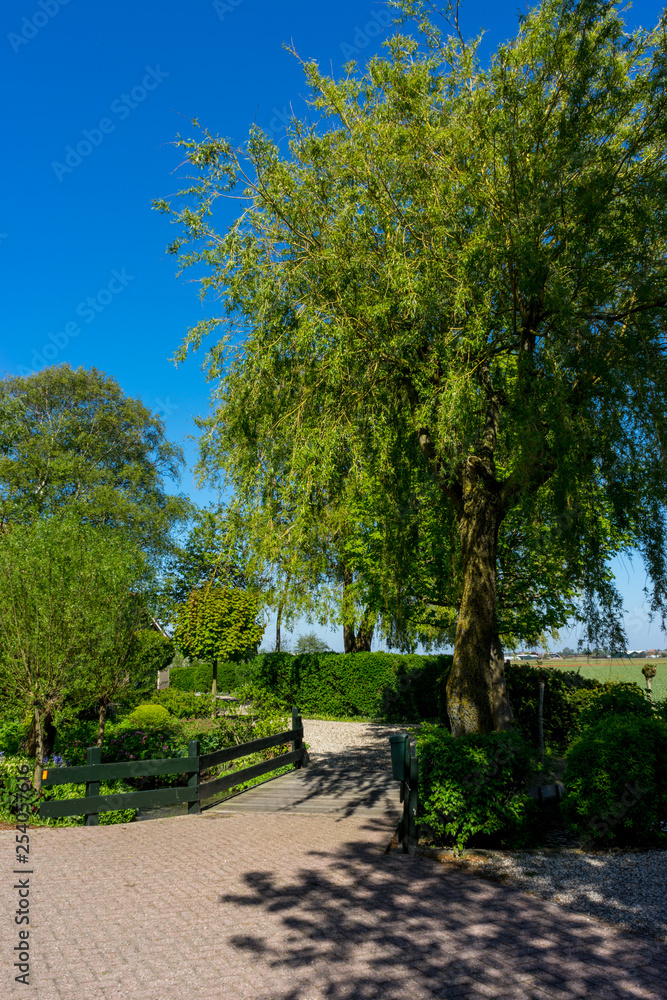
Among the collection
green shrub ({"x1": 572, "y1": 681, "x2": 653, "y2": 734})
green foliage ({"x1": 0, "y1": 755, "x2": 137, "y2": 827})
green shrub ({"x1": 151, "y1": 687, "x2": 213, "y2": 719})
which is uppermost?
green shrub ({"x1": 572, "y1": 681, "x2": 653, "y2": 734})

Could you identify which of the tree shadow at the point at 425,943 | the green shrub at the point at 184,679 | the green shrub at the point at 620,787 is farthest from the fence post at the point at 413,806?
the green shrub at the point at 184,679

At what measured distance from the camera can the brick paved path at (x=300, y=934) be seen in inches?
167

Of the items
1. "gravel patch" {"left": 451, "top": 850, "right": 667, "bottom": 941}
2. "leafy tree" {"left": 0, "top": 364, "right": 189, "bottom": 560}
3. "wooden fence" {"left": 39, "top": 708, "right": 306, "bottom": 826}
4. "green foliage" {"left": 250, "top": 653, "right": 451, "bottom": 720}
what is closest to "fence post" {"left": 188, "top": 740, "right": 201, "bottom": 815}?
"wooden fence" {"left": 39, "top": 708, "right": 306, "bottom": 826}

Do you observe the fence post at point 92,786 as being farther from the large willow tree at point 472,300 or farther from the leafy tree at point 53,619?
the large willow tree at point 472,300

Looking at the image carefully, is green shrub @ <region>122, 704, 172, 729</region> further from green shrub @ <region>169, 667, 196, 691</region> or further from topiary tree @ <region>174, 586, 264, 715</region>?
green shrub @ <region>169, 667, 196, 691</region>

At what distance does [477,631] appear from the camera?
9.30 metres

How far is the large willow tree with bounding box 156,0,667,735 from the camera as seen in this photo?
7.27 meters

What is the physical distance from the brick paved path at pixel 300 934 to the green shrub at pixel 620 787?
1611 millimetres

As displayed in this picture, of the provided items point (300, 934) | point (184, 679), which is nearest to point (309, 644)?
point (184, 679)

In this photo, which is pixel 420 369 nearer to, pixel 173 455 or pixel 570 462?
pixel 570 462

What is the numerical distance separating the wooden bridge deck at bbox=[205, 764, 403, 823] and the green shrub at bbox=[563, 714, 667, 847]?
106 inches

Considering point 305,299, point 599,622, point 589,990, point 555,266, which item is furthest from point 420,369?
point 589,990

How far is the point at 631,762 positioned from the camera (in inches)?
277

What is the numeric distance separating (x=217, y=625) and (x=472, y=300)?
15.3 meters
